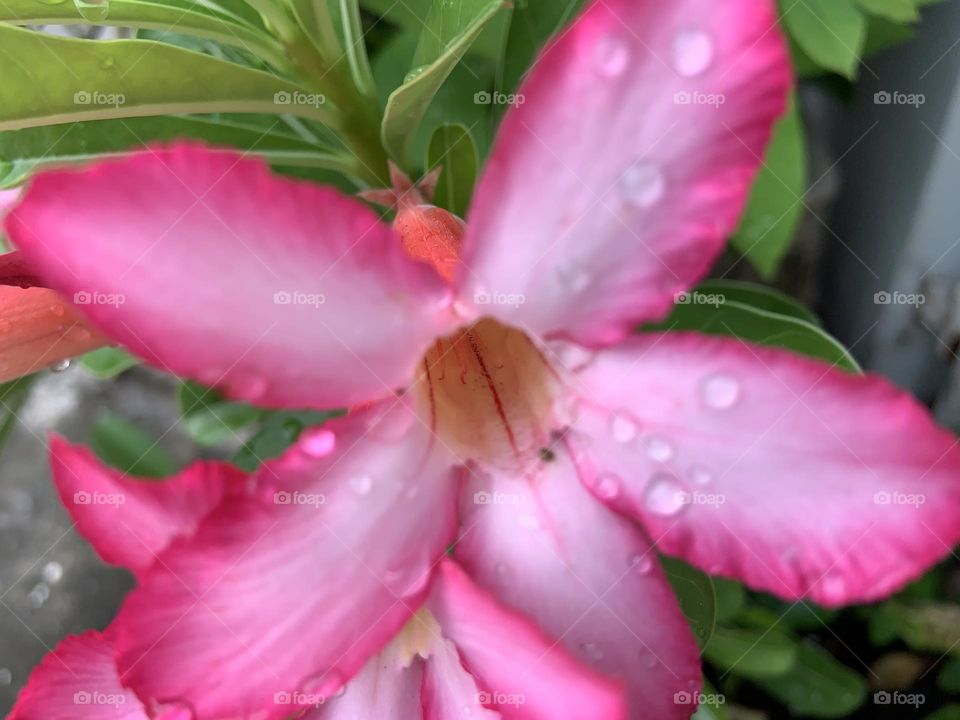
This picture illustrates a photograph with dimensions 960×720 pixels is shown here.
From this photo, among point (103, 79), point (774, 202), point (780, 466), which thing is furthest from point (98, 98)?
point (774, 202)

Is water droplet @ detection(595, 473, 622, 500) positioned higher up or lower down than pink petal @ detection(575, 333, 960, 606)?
lower down

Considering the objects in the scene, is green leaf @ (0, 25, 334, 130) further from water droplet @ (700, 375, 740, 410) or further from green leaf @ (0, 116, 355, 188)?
water droplet @ (700, 375, 740, 410)

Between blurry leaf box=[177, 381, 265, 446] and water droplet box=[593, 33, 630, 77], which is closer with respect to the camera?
water droplet box=[593, 33, 630, 77]

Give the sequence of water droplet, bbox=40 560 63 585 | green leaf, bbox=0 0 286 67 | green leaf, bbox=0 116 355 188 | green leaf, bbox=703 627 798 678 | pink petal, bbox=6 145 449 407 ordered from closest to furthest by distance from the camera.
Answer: pink petal, bbox=6 145 449 407 → green leaf, bbox=0 0 286 67 → green leaf, bbox=0 116 355 188 → green leaf, bbox=703 627 798 678 → water droplet, bbox=40 560 63 585

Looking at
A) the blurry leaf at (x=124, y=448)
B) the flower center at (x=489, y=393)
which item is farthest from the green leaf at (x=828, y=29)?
the blurry leaf at (x=124, y=448)

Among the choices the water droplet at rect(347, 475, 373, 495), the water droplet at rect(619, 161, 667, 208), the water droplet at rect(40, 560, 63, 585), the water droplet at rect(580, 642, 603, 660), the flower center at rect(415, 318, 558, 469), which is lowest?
the water droplet at rect(40, 560, 63, 585)

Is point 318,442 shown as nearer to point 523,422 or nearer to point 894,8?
point 523,422

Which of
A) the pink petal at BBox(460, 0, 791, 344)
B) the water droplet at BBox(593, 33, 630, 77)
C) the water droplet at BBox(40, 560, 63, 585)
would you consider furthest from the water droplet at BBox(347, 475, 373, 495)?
the water droplet at BBox(40, 560, 63, 585)

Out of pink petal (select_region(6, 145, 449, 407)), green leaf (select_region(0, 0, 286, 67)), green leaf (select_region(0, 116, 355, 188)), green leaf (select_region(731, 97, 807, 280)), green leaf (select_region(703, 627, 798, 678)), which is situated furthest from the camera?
green leaf (select_region(703, 627, 798, 678))

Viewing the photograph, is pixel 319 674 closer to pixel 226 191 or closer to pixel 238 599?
pixel 238 599
